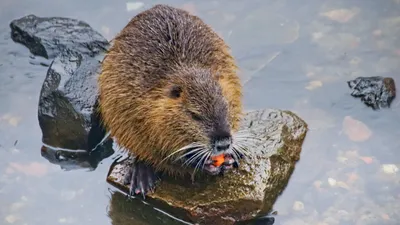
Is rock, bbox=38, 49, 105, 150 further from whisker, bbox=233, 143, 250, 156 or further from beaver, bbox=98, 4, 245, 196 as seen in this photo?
whisker, bbox=233, 143, 250, 156

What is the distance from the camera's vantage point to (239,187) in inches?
219

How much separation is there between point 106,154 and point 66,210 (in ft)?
1.82

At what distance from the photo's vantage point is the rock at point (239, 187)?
5508mm

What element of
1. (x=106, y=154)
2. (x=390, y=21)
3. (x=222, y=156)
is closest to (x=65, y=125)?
(x=106, y=154)

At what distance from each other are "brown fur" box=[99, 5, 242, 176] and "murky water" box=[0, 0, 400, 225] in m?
0.53

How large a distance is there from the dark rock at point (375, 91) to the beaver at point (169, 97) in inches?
48.0

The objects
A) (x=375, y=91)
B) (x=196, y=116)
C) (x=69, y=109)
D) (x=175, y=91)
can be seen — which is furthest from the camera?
(x=375, y=91)

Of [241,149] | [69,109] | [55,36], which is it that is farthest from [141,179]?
[55,36]

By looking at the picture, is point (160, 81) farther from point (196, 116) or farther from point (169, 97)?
point (196, 116)

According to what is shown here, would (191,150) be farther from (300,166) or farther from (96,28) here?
→ (96,28)

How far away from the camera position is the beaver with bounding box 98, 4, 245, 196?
506cm

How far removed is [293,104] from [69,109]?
1680mm

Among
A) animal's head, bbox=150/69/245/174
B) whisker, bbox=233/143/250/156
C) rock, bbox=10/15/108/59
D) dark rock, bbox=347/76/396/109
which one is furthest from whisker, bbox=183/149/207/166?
dark rock, bbox=347/76/396/109

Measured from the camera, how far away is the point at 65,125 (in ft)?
20.0
